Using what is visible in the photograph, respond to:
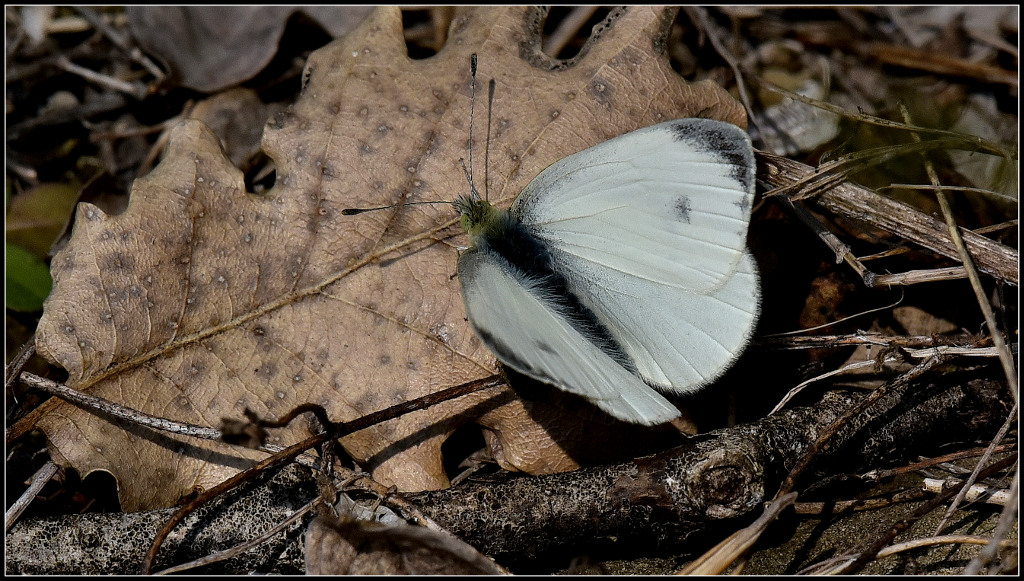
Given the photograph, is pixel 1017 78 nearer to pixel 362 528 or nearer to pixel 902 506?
pixel 902 506

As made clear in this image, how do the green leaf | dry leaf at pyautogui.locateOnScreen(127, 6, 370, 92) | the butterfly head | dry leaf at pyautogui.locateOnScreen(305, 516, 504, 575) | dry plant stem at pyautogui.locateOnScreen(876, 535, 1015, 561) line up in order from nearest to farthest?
1. dry leaf at pyautogui.locateOnScreen(305, 516, 504, 575)
2. dry plant stem at pyautogui.locateOnScreen(876, 535, 1015, 561)
3. the butterfly head
4. the green leaf
5. dry leaf at pyautogui.locateOnScreen(127, 6, 370, 92)

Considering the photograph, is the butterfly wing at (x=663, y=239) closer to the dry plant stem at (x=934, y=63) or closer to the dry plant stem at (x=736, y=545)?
the dry plant stem at (x=736, y=545)

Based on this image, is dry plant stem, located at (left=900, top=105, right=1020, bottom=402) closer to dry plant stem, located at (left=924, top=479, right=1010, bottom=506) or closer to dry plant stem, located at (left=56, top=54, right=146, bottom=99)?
dry plant stem, located at (left=924, top=479, right=1010, bottom=506)

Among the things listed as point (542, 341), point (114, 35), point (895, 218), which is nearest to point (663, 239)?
point (542, 341)

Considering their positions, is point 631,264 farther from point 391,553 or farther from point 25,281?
point 25,281

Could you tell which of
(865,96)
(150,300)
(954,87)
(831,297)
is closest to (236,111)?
(150,300)

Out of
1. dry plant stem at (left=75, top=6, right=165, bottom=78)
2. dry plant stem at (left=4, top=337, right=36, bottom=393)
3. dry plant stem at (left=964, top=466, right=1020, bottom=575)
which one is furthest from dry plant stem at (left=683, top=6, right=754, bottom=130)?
dry plant stem at (left=4, top=337, right=36, bottom=393)

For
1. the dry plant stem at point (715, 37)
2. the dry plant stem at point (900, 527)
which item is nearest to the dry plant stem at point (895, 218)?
the dry plant stem at point (900, 527)

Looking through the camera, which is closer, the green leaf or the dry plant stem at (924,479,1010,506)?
the dry plant stem at (924,479,1010,506)
